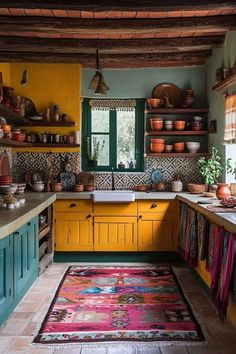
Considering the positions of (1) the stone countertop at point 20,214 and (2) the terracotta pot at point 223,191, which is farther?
(2) the terracotta pot at point 223,191

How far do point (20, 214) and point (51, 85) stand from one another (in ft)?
10.4

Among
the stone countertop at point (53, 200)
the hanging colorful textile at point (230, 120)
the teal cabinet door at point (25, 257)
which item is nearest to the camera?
the stone countertop at point (53, 200)

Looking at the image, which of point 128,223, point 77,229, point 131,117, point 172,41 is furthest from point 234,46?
point 77,229

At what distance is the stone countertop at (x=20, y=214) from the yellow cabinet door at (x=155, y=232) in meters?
1.38

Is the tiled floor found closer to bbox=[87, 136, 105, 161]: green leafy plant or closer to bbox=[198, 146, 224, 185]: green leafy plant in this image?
bbox=[198, 146, 224, 185]: green leafy plant

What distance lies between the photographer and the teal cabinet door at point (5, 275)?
3232mm

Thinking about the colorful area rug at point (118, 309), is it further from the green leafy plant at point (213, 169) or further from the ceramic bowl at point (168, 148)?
the ceramic bowl at point (168, 148)

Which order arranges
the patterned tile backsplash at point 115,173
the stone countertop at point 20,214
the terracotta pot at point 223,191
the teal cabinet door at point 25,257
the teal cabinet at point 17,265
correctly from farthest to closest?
the patterned tile backsplash at point 115,173 → the terracotta pot at point 223,191 → the teal cabinet door at point 25,257 → the teal cabinet at point 17,265 → the stone countertop at point 20,214

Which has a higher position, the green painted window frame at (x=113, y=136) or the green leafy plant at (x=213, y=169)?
the green painted window frame at (x=113, y=136)

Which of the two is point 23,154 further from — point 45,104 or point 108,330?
point 108,330

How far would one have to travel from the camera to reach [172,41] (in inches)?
212

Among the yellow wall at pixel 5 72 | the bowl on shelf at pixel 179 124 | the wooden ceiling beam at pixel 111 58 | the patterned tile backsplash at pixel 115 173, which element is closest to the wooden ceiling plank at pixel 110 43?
the wooden ceiling beam at pixel 111 58

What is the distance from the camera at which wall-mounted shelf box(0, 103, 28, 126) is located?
4.94 meters

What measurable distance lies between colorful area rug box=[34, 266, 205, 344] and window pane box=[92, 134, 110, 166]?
1832 millimetres
